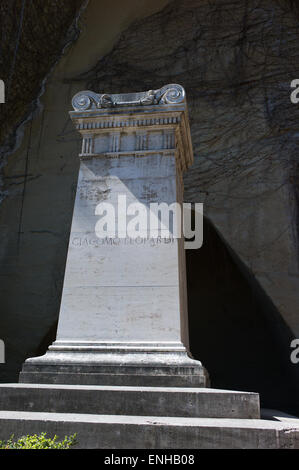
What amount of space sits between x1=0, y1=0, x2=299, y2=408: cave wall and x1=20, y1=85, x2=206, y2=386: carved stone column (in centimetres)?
548

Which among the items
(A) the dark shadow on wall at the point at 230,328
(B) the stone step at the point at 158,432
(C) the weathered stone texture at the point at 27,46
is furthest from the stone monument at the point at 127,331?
(C) the weathered stone texture at the point at 27,46

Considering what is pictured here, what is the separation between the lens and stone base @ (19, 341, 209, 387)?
165 inches

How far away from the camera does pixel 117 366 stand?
4.34 meters

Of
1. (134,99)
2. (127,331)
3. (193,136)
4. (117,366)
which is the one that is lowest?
(117,366)

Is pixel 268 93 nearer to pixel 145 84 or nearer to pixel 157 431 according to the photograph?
pixel 145 84

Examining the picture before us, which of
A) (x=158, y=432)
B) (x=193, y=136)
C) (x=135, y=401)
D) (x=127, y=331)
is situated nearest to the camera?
(x=158, y=432)

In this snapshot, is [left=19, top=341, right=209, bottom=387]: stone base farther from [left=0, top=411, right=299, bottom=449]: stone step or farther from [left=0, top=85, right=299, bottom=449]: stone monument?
[left=0, top=411, right=299, bottom=449]: stone step

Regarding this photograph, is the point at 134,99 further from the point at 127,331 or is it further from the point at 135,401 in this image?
the point at 135,401

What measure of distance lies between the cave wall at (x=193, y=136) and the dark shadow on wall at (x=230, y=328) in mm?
578

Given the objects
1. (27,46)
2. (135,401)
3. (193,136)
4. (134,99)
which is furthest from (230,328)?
(27,46)

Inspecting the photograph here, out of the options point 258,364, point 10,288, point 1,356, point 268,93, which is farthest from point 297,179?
point 1,356

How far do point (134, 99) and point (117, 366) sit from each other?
331 centimetres

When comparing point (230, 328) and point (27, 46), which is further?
point (230, 328)

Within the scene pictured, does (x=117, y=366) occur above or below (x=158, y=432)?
above
